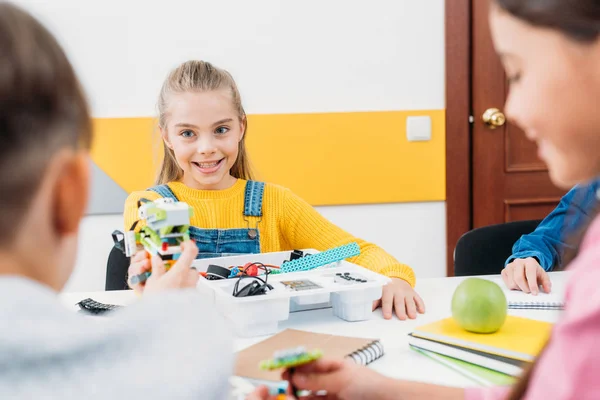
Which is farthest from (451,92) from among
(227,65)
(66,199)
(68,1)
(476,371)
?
(66,199)

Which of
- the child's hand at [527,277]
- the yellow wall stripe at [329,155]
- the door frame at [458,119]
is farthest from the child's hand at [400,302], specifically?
the door frame at [458,119]

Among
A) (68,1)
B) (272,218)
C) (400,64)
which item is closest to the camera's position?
(272,218)

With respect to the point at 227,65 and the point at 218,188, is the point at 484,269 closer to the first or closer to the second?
the point at 218,188

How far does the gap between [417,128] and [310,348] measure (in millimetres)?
1937

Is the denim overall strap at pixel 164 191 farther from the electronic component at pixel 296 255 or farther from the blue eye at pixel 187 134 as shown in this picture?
the electronic component at pixel 296 255

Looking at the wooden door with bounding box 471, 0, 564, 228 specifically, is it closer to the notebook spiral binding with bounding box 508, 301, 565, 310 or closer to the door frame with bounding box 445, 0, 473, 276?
the door frame with bounding box 445, 0, 473, 276

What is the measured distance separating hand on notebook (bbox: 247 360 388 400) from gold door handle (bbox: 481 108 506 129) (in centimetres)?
217

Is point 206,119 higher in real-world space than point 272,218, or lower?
higher

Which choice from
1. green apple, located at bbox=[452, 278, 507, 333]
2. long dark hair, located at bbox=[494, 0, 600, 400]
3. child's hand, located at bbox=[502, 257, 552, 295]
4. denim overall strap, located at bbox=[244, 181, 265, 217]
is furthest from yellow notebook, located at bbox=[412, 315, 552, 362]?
denim overall strap, located at bbox=[244, 181, 265, 217]

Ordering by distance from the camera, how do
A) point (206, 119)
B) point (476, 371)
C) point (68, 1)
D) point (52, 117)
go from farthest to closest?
point (68, 1) < point (206, 119) < point (476, 371) < point (52, 117)

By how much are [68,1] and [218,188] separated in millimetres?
1269

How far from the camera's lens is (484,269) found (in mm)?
1750

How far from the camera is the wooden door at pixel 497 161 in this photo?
9.03ft

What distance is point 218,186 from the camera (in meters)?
1.81
